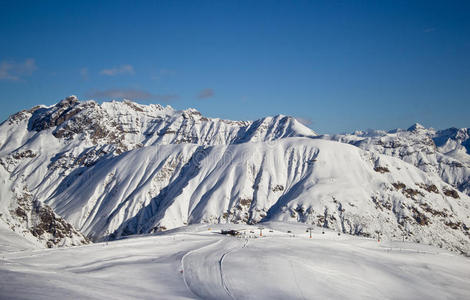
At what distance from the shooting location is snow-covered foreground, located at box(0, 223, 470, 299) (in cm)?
4025

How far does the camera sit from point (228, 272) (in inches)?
2168

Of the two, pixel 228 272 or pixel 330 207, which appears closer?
pixel 228 272

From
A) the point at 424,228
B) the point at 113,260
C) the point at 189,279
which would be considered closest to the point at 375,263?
the point at 189,279

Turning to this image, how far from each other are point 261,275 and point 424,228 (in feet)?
445

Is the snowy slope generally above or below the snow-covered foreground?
above

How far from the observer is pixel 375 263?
67188mm

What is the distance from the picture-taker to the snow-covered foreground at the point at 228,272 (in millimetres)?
40250

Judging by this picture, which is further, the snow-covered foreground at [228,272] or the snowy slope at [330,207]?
the snowy slope at [330,207]

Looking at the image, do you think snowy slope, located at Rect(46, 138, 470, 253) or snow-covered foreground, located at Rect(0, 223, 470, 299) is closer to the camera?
snow-covered foreground, located at Rect(0, 223, 470, 299)

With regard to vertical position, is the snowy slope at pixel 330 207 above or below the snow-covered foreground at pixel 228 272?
above

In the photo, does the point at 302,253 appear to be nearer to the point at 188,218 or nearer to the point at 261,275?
the point at 261,275

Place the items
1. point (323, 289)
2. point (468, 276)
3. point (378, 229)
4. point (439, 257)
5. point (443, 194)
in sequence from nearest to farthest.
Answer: point (323, 289) → point (468, 276) → point (439, 257) → point (378, 229) → point (443, 194)

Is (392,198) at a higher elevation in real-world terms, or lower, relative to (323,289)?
higher

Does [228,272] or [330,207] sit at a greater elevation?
[330,207]
